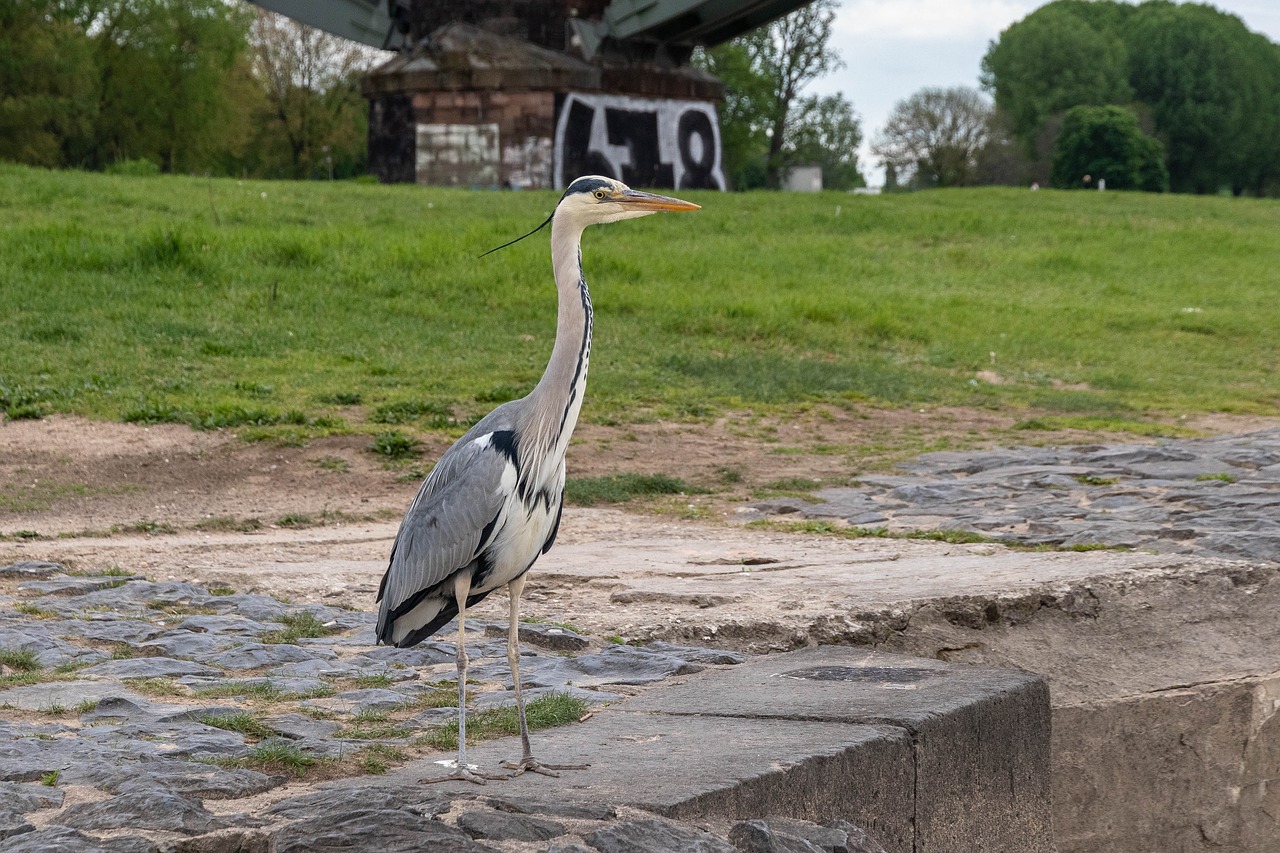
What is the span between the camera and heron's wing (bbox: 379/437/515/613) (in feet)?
13.6

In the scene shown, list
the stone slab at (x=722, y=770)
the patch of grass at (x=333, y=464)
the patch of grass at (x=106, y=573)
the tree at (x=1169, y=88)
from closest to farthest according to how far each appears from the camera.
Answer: the stone slab at (x=722, y=770), the patch of grass at (x=106, y=573), the patch of grass at (x=333, y=464), the tree at (x=1169, y=88)

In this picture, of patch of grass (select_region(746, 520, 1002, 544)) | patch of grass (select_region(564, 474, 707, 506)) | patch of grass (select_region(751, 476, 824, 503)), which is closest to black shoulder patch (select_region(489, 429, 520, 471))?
patch of grass (select_region(746, 520, 1002, 544))

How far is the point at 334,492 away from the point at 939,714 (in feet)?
19.4

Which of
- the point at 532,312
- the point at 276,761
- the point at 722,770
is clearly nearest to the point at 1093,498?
the point at 722,770

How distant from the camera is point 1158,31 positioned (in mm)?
79000

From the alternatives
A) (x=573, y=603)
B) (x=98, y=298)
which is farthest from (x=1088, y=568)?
(x=98, y=298)

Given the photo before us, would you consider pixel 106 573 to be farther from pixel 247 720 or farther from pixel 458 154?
pixel 458 154

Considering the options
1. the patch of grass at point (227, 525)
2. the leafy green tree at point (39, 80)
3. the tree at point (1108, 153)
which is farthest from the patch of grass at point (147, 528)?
the tree at point (1108, 153)

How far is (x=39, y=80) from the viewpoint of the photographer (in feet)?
129

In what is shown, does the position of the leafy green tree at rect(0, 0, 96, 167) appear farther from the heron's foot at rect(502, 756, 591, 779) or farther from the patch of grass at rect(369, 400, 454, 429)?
the heron's foot at rect(502, 756, 591, 779)

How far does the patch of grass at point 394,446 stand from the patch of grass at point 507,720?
5.67 metres

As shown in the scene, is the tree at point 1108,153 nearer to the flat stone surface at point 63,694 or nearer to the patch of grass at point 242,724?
the flat stone surface at point 63,694

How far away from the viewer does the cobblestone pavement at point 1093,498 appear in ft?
24.8

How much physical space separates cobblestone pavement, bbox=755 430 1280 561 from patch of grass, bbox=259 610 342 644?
3.63 m
